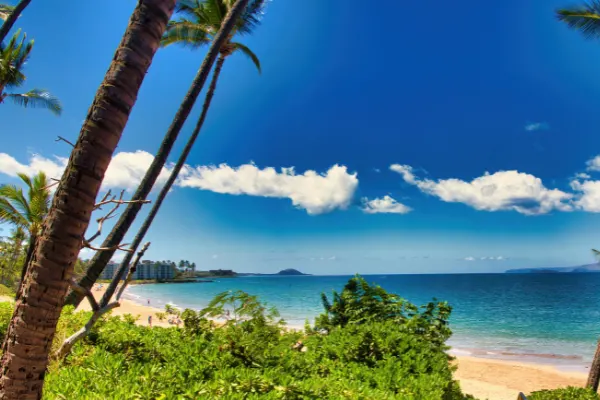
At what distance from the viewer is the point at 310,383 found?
260 centimetres

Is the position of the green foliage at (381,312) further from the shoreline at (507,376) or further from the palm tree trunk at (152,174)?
the shoreline at (507,376)

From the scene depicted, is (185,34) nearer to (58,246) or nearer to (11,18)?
(11,18)

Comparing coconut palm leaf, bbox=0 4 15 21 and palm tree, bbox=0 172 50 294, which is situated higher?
coconut palm leaf, bbox=0 4 15 21

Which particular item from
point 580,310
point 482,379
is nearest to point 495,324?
point 580,310

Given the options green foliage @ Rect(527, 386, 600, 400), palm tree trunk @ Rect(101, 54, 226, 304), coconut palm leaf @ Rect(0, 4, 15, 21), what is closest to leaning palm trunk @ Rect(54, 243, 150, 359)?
palm tree trunk @ Rect(101, 54, 226, 304)

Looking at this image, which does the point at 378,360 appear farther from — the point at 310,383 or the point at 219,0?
the point at 219,0

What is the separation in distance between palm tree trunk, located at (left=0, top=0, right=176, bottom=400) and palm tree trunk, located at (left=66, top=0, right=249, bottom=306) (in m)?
4.28

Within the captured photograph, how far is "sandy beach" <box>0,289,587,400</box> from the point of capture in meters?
12.6

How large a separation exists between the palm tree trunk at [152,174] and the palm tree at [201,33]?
154cm

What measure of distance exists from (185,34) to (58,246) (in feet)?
30.3

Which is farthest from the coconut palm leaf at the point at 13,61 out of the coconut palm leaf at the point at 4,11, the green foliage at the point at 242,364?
the green foliage at the point at 242,364

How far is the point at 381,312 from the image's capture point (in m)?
6.20

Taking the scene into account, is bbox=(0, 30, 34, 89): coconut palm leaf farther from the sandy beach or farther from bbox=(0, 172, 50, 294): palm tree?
the sandy beach

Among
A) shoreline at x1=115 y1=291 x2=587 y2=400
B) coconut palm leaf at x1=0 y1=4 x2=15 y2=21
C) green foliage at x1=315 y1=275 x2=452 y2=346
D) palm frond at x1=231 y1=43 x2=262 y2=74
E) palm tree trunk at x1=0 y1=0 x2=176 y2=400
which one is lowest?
shoreline at x1=115 y1=291 x2=587 y2=400
